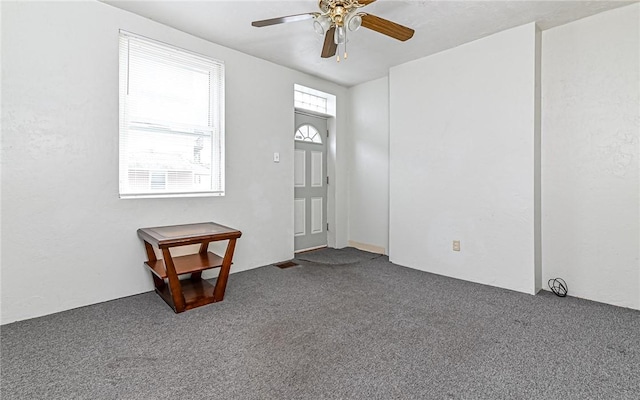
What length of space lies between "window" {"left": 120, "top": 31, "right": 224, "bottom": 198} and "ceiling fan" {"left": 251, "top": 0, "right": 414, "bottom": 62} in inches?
52.4

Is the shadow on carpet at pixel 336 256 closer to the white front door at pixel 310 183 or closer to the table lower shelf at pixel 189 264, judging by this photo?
the white front door at pixel 310 183

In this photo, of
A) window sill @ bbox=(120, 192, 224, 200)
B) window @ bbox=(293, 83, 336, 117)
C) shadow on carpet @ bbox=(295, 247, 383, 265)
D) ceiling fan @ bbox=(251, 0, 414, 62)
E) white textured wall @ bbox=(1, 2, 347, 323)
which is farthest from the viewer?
window @ bbox=(293, 83, 336, 117)

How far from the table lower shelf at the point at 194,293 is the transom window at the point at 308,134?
2.43m

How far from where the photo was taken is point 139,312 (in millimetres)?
2453

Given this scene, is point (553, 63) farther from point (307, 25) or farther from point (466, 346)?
point (466, 346)

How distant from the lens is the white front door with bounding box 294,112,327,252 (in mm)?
4488

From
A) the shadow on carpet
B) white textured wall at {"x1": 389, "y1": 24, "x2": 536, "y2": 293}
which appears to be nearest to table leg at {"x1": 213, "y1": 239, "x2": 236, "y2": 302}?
the shadow on carpet

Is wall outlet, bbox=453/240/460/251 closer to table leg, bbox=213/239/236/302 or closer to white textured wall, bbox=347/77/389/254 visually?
white textured wall, bbox=347/77/389/254

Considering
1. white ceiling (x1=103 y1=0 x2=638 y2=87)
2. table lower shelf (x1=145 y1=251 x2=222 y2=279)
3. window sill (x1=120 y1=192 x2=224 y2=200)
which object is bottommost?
table lower shelf (x1=145 y1=251 x2=222 y2=279)

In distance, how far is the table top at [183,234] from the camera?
94.0 inches

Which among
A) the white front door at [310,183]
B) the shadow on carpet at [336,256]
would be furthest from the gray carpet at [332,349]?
the white front door at [310,183]

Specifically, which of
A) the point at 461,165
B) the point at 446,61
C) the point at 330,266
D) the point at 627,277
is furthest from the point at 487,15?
the point at 330,266

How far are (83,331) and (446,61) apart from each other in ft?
13.7

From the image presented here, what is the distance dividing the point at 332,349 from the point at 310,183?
3006mm
